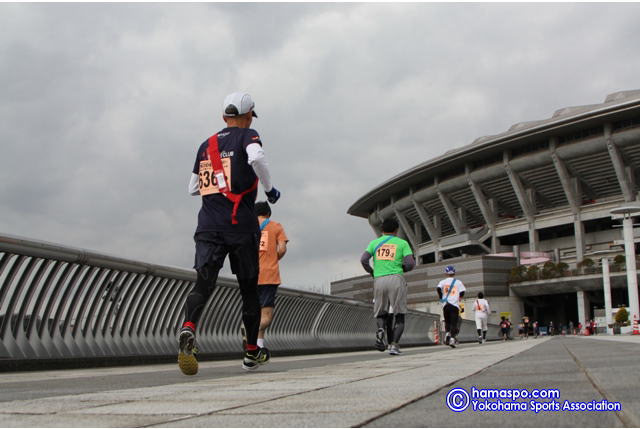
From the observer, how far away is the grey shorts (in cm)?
1024

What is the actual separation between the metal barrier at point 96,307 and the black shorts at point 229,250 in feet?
7.24

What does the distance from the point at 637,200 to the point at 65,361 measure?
213ft

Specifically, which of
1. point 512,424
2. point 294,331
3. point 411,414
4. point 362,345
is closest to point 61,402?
point 411,414

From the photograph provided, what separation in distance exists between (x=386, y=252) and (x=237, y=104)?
488 centimetres

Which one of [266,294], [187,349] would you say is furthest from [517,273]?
[187,349]

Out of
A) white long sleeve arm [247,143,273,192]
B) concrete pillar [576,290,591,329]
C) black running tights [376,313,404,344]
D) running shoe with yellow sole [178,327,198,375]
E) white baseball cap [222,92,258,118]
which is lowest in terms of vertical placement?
running shoe with yellow sole [178,327,198,375]

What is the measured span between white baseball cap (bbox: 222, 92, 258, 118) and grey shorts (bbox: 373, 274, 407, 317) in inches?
Answer: 193

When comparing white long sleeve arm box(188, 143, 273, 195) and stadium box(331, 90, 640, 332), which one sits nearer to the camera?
white long sleeve arm box(188, 143, 273, 195)

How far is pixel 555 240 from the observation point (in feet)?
247

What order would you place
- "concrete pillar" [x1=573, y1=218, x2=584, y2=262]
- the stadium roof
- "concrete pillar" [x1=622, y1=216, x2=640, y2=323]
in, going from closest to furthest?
"concrete pillar" [x1=622, y1=216, x2=640, y2=323]
the stadium roof
"concrete pillar" [x1=573, y1=218, x2=584, y2=262]

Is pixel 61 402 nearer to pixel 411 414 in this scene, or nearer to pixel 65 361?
pixel 411 414

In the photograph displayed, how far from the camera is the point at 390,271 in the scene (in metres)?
10.2

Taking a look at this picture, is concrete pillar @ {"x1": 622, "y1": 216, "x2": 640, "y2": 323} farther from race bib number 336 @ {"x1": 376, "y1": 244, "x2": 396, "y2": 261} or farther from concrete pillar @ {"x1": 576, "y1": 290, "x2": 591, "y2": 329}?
race bib number 336 @ {"x1": 376, "y1": 244, "x2": 396, "y2": 261}

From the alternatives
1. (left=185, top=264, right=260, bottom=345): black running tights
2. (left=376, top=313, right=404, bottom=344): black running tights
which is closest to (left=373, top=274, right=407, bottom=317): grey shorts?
(left=376, top=313, right=404, bottom=344): black running tights
